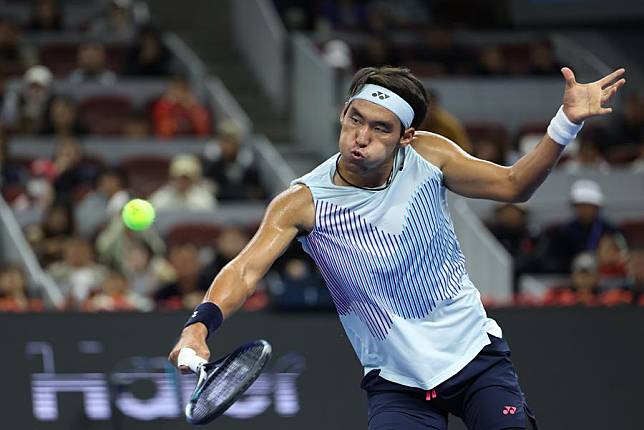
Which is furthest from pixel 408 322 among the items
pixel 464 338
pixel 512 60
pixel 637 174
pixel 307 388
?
pixel 512 60

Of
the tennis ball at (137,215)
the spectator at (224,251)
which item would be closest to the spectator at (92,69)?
the tennis ball at (137,215)

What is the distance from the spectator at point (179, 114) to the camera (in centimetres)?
1454

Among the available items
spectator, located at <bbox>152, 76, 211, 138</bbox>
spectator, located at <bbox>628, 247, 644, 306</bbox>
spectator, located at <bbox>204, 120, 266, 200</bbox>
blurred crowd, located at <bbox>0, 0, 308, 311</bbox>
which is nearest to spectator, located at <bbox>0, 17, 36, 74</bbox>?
blurred crowd, located at <bbox>0, 0, 308, 311</bbox>

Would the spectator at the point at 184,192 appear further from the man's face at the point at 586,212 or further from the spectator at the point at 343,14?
the spectator at the point at 343,14

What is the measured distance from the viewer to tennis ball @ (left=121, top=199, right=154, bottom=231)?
1144cm

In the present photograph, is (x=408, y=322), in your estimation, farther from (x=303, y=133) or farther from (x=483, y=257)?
(x=303, y=133)

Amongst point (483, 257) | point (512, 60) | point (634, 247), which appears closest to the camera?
point (483, 257)

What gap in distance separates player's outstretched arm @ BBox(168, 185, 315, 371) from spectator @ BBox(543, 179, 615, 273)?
22.6 ft

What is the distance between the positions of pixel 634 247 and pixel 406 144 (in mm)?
7889

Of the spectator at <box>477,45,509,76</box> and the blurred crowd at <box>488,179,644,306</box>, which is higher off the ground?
the spectator at <box>477,45,509,76</box>

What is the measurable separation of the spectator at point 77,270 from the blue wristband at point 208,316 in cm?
638

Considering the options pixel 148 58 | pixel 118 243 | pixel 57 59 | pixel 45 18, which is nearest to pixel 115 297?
pixel 118 243

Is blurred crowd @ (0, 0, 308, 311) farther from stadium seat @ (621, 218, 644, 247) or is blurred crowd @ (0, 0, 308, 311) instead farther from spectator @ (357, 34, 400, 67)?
stadium seat @ (621, 218, 644, 247)

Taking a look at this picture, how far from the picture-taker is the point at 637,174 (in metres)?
13.5
